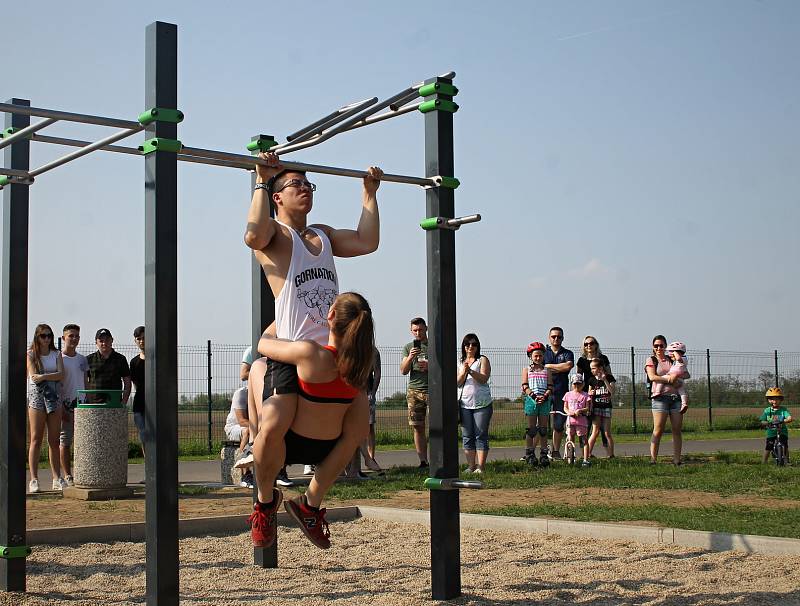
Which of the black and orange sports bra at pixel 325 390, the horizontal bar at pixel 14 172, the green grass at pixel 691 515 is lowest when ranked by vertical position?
the green grass at pixel 691 515

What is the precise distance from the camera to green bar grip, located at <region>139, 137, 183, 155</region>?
4.21 meters

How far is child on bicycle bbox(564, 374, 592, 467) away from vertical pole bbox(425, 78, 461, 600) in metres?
7.44

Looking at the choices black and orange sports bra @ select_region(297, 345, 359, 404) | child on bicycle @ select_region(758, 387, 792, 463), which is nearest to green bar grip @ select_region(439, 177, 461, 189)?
black and orange sports bra @ select_region(297, 345, 359, 404)

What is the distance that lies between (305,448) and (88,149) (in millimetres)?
1764

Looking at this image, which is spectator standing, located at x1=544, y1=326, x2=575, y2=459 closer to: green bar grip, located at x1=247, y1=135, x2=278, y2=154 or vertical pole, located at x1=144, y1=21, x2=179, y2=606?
green bar grip, located at x1=247, y1=135, x2=278, y2=154

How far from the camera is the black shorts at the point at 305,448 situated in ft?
15.0

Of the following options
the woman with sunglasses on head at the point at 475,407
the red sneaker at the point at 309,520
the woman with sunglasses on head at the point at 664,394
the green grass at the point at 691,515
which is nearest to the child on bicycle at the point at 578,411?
the woman with sunglasses on head at the point at 664,394

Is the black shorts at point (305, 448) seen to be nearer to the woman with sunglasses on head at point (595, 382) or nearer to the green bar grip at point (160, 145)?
the green bar grip at point (160, 145)

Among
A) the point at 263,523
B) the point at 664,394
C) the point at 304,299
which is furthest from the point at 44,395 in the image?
the point at 664,394

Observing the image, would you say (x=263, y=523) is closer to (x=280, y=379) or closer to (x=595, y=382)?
(x=280, y=379)

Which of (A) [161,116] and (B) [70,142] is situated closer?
(A) [161,116]

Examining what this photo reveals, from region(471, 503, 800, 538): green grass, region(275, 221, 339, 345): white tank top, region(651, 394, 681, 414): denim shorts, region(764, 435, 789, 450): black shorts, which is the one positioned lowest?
region(471, 503, 800, 538): green grass

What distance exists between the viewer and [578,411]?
12.3 m

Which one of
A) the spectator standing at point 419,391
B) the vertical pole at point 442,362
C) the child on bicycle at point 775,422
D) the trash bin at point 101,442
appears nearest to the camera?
the vertical pole at point 442,362
